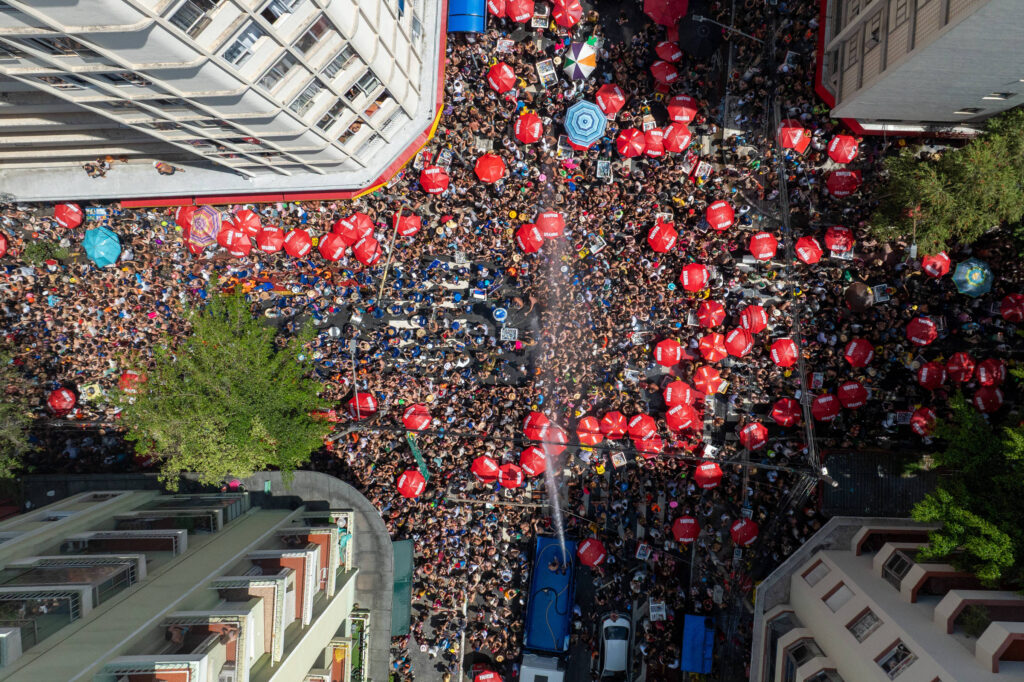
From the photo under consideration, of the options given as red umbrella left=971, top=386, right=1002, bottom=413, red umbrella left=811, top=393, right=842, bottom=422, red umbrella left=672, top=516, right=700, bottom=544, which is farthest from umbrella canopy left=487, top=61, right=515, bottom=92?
red umbrella left=971, top=386, right=1002, bottom=413

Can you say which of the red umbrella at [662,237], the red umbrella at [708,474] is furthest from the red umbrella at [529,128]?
the red umbrella at [708,474]

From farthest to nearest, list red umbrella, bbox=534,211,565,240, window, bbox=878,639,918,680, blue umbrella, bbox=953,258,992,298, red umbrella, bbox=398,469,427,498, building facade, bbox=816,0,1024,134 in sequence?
red umbrella, bbox=398,469,427,498, red umbrella, bbox=534,211,565,240, blue umbrella, bbox=953,258,992,298, building facade, bbox=816,0,1024,134, window, bbox=878,639,918,680

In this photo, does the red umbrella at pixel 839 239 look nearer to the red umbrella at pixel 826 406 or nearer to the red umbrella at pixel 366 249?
the red umbrella at pixel 826 406

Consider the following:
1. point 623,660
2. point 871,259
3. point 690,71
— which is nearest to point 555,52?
point 690,71

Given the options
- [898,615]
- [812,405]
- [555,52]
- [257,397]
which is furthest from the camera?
[555,52]

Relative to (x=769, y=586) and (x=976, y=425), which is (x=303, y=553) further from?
(x=976, y=425)

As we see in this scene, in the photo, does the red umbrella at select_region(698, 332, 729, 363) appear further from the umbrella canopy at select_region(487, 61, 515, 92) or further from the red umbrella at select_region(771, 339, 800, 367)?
the umbrella canopy at select_region(487, 61, 515, 92)
